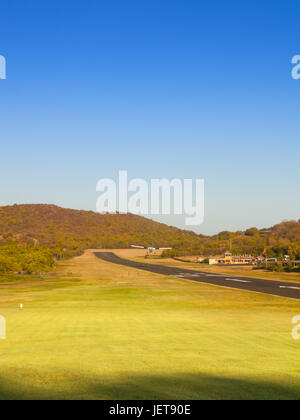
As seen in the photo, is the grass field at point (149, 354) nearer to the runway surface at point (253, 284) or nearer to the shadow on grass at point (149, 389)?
the shadow on grass at point (149, 389)

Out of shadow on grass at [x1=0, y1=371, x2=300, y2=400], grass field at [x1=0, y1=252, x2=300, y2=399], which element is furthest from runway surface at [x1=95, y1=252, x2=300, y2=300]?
shadow on grass at [x1=0, y1=371, x2=300, y2=400]

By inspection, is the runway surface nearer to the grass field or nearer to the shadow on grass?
the grass field

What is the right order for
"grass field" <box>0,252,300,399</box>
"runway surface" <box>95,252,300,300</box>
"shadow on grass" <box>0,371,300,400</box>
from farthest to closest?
1. "runway surface" <box>95,252,300,300</box>
2. "grass field" <box>0,252,300,399</box>
3. "shadow on grass" <box>0,371,300,400</box>

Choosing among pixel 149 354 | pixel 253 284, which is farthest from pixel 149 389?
pixel 253 284

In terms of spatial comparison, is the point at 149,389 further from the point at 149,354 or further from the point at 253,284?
the point at 253,284

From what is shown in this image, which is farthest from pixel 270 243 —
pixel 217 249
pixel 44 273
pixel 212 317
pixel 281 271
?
pixel 212 317
